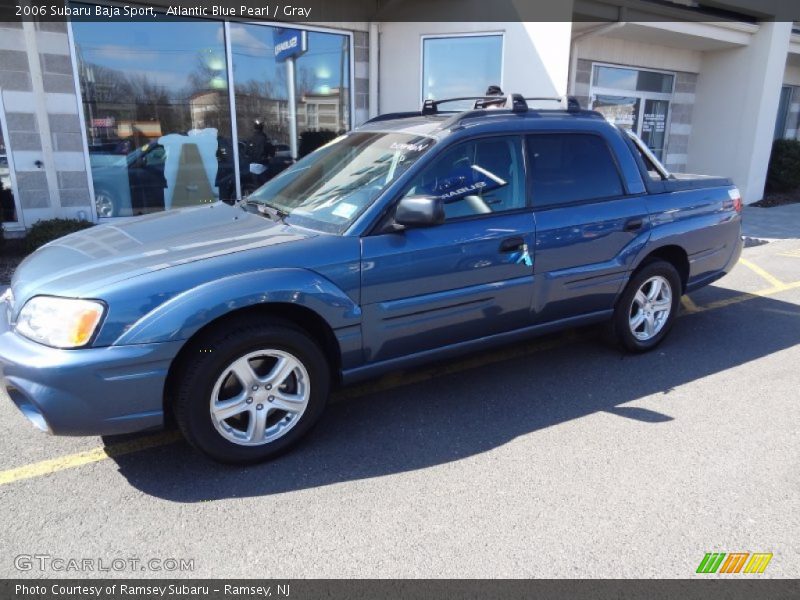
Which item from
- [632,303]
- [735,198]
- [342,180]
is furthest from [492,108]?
[735,198]

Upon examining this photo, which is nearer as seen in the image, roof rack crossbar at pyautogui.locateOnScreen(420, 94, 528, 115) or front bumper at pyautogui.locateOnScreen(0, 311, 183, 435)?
front bumper at pyautogui.locateOnScreen(0, 311, 183, 435)

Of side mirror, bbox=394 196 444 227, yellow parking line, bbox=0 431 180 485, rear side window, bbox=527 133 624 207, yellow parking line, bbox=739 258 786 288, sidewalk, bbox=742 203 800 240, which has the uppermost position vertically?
A: rear side window, bbox=527 133 624 207

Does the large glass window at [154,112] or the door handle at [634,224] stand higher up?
the large glass window at [154,112]

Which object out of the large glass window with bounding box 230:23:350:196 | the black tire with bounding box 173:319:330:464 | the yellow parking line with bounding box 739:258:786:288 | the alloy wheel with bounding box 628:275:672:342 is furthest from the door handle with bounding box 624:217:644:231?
the large glass window with bounding box 230:23:350:196

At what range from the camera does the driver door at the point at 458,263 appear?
3.23 metres

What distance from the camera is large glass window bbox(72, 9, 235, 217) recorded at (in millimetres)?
7707

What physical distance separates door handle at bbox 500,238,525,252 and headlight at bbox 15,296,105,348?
7.31 feet

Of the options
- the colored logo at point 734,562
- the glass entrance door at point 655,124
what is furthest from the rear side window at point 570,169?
the glass entrance door at point 655,124

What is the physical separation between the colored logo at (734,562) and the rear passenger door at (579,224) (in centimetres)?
181

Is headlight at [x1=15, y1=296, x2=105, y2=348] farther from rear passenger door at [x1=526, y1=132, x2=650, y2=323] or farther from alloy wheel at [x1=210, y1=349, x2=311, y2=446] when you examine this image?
rear passenger door at [x1=526, y1=132, x2=650, y2=323]

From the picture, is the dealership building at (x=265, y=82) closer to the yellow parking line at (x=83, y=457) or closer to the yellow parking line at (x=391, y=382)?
the yellow parking line at (x=391, y=382)

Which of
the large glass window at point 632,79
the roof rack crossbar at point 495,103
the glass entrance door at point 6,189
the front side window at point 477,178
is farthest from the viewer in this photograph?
the large glass window at point 632,79

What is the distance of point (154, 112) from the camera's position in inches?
323

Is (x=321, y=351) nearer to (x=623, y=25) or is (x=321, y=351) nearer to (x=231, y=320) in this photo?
(x=231, y=320)
